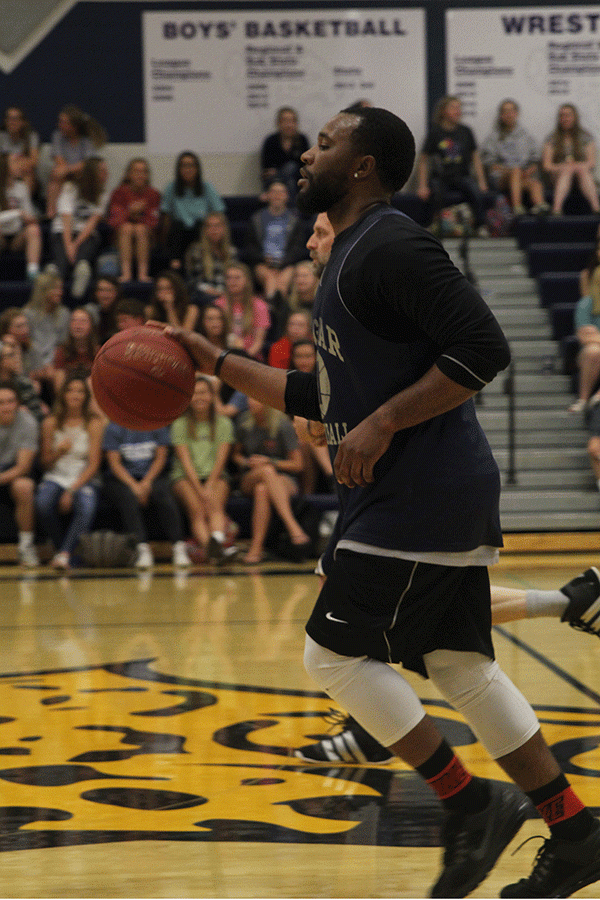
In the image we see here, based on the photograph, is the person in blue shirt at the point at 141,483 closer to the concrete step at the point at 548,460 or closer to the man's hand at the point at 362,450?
the concrete step at the point at 548,460

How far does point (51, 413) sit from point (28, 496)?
0.66 m

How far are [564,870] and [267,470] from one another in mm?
5666

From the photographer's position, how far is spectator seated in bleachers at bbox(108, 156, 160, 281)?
392 inches

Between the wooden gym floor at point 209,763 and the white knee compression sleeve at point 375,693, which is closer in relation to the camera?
the white knee compression sleeve at point 375,693

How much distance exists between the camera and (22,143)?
35.6ft

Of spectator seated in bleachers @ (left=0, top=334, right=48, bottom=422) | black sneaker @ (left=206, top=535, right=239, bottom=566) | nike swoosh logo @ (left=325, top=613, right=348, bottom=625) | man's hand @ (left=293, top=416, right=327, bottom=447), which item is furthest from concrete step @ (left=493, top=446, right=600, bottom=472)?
nike swoosh logo @ (left=325, top=613, right=348, bottom=625)

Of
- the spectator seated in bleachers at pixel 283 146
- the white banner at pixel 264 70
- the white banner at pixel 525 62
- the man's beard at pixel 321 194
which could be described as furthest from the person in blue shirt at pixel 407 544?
the white banner at pixel 525 62

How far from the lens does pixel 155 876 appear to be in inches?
98.4

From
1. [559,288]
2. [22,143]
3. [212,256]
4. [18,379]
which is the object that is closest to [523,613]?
[18,379]

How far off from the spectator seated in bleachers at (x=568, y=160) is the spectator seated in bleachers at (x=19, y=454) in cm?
580

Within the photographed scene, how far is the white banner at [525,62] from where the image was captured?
38.9ft

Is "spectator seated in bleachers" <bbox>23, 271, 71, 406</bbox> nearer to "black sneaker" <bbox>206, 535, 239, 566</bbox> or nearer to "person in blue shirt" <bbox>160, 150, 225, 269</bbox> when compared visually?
"person in blue shirt" <bbox>160, 150, 225, 269</bbox>

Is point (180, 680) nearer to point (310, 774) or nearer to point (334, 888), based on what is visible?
point (310, 774)

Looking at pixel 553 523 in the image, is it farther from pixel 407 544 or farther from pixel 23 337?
pixel 407 544
